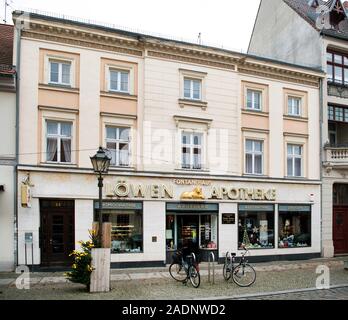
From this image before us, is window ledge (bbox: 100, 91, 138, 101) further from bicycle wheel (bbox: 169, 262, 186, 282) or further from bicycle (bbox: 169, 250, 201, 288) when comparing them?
bicycle wheel (bbox: 169, 262, 186, 282)

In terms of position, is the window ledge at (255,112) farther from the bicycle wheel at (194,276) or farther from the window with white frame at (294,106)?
the bicycle wheel at (194,276)

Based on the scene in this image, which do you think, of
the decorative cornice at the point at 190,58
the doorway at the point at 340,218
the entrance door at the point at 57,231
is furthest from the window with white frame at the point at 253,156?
the entrance door at the point at 57,231

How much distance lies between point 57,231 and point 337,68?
17449mm

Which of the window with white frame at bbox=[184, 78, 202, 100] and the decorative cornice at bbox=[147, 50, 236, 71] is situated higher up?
the decorative cornice at bbox=[147, 50, 236, 71]

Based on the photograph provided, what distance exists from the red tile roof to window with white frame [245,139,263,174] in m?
11.7

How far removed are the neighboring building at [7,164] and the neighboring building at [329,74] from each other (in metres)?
15.5

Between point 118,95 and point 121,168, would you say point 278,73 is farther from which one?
point 121,168

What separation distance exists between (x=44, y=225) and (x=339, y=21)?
2043 cm

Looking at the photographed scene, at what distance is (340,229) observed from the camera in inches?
881

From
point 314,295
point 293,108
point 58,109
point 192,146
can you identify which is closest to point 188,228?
point 192,146

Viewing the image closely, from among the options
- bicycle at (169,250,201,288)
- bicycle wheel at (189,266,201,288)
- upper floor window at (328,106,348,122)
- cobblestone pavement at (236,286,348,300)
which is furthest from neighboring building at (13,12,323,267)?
cobblestone pavement at (236,286,348,300)

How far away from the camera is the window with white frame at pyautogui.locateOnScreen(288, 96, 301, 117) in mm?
21744
